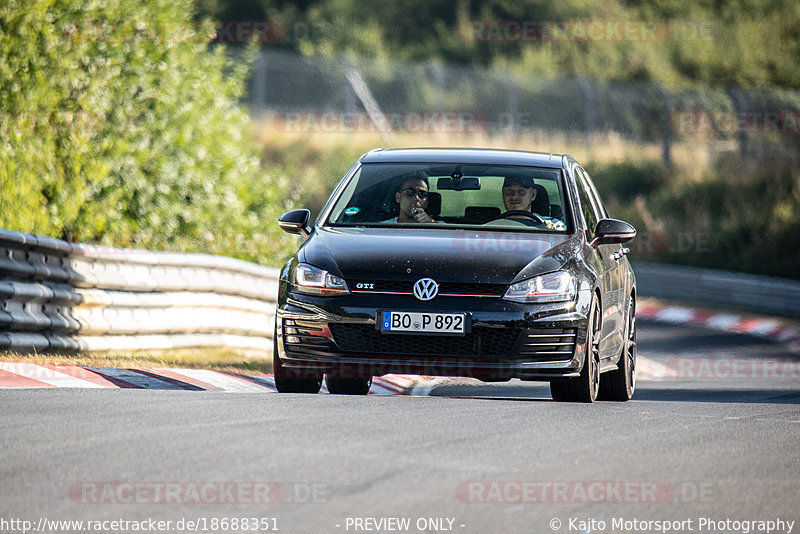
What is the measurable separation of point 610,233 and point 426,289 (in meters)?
1.62

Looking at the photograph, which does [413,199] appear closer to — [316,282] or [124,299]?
[316,282]

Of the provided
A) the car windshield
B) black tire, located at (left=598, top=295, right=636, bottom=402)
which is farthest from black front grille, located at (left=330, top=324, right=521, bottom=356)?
black tire, located at (left=598, top=295, right=636, bottom=402)

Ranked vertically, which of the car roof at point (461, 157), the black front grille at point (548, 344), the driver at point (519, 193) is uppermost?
the car roof at point (461, 157)

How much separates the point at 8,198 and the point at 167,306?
91.1 inches

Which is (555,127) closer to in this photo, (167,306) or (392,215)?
(167,306)

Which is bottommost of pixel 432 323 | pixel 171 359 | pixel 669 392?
pixel 669 392

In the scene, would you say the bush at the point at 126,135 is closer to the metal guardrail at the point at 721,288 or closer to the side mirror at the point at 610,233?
the side mirror at the point at 610,233

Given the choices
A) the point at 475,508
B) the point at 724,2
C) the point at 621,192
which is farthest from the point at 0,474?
the point at 724,2

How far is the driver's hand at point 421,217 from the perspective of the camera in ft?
32.6

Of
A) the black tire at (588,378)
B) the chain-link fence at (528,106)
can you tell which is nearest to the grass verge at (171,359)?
the black tire at (588,378)

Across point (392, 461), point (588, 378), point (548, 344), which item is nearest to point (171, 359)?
point (588, 378)

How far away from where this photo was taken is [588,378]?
30.4 feet

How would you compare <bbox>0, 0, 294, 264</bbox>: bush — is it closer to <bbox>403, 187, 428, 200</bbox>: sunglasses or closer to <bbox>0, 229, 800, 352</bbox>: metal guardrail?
<bbox>0, 229, 800, 352</bbox>: metal guardrail

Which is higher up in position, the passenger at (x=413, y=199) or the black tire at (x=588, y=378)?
the passenger at (x=413, y=199)
